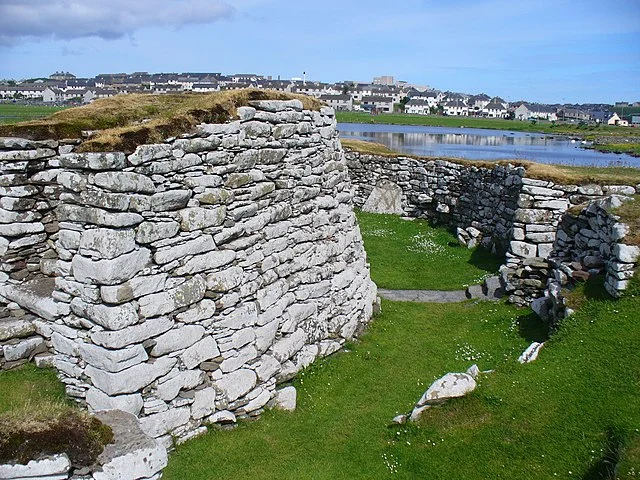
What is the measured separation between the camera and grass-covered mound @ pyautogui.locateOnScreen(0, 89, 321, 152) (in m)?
8.41

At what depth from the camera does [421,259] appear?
1939 centimetres

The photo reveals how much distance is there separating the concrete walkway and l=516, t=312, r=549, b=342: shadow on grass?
2.34 m

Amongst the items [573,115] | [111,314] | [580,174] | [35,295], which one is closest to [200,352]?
[111,314]

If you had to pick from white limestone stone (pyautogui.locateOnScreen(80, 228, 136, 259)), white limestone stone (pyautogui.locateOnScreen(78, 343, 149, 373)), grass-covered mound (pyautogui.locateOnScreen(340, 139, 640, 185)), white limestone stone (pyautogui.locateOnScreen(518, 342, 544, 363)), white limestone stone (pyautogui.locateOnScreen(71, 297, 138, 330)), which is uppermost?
grass-covered mound (pyautogui.locateOnScreen(340, 139, 640, 185))

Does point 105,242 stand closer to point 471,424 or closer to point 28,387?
point 28,387

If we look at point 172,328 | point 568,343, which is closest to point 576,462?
point 568,343

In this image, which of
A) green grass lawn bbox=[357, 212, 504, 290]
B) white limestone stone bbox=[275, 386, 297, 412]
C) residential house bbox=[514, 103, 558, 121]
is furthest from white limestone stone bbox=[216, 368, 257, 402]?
residential house bbox=[514, 103, 558, 121]

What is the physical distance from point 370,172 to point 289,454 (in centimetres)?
2054

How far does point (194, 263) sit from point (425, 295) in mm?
8903

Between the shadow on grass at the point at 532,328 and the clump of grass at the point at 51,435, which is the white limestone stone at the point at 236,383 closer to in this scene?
the clump of grass at the point at 51,435

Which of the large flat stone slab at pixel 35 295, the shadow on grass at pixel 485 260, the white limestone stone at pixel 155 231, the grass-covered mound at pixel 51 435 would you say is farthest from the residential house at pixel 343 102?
the grass-covered mound at pixel 51 435

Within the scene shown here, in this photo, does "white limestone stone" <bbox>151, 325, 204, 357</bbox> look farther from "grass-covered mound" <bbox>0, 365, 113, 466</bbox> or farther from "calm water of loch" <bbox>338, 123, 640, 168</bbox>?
"calm water of loch" <bbox>338, 123, 640, 168</bbox>

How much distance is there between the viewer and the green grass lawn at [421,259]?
56.0 feet

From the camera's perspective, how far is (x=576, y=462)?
6.96 m
